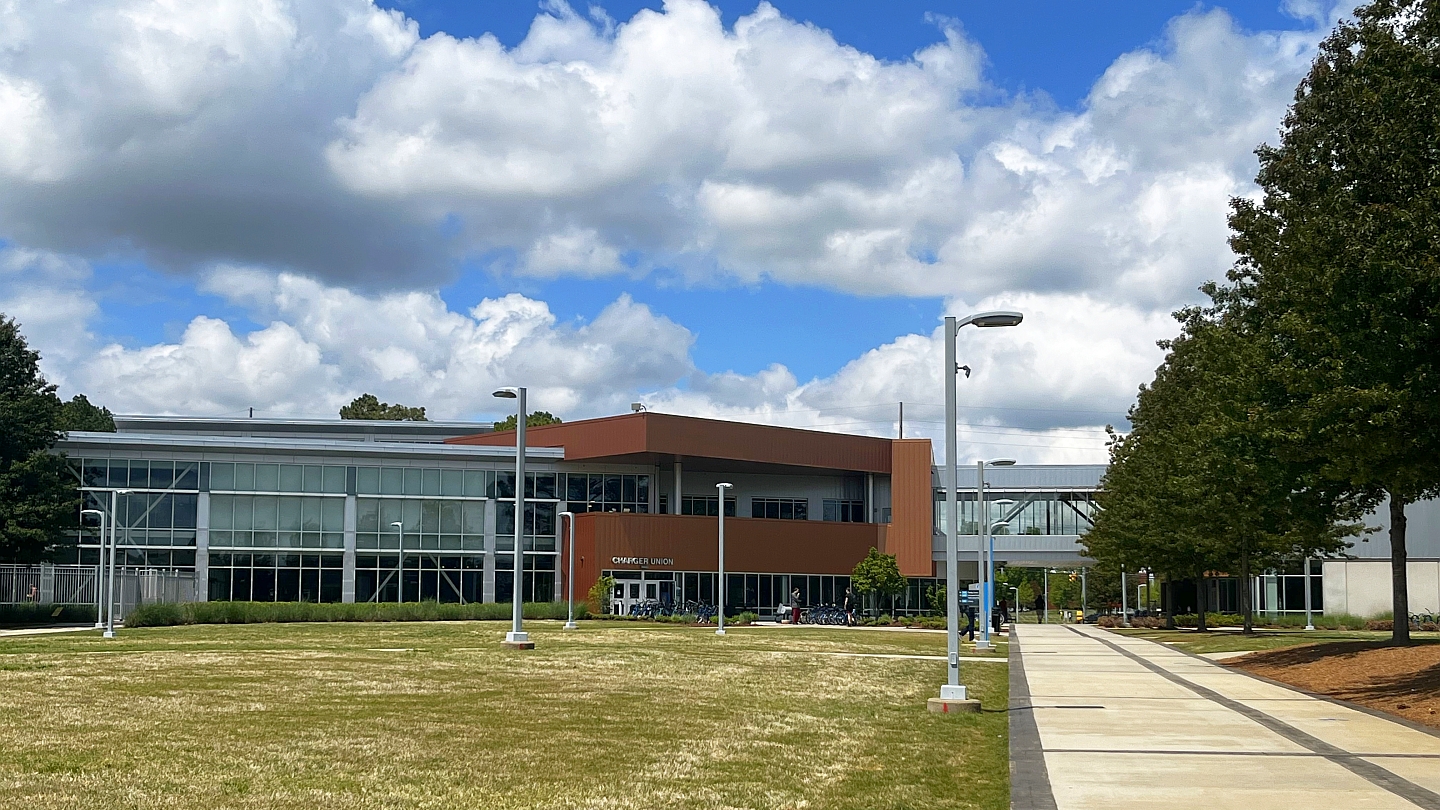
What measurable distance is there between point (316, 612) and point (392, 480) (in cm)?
1276

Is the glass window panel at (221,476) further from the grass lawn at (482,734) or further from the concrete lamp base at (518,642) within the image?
the grass lawn at (482,734)

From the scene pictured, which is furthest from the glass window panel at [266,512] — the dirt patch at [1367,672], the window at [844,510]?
the dirt patch at [1367,672]

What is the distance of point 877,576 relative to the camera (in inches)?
3123

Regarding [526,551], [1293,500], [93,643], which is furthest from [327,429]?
[1293,500]

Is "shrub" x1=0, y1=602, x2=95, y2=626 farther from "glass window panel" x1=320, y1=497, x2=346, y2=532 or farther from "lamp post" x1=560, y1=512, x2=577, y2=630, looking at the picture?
"lamp post" x1=560, y1=512, x2=577, y2=630

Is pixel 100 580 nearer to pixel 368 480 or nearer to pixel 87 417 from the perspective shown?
pixel 368 480

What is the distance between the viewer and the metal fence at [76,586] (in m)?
52.9

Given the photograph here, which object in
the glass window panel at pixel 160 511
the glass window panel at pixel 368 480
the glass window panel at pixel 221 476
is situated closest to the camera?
the glass window panel at pixel 160 511

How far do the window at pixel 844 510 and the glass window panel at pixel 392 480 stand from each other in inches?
993

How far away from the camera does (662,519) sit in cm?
7444

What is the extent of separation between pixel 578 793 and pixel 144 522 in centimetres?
6310

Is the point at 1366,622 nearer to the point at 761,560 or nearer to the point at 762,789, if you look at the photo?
the point at 761,560

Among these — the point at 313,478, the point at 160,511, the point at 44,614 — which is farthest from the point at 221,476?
the point at 44,614

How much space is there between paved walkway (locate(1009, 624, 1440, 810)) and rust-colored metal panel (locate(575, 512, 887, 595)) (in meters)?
49.0
